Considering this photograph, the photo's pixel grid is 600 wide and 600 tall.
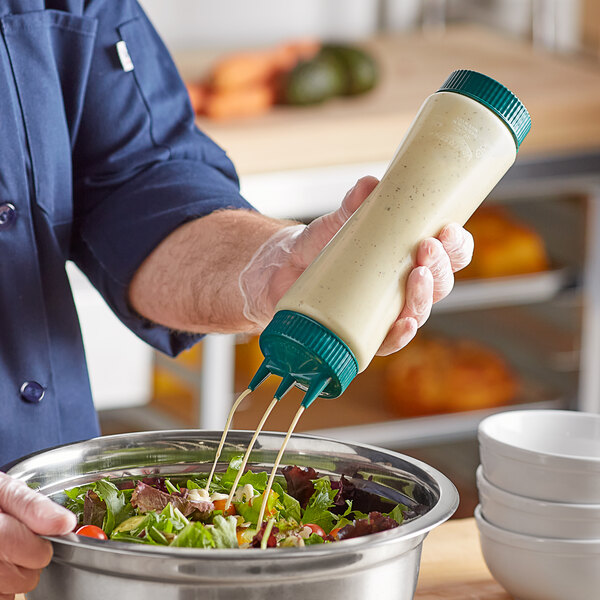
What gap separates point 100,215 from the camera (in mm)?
1378

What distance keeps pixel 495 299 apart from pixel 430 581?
164 centimetres

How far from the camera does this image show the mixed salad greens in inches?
32.5

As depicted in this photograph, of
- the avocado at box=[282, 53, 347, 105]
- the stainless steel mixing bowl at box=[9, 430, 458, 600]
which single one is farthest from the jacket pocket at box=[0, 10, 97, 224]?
the avocado at box=[282, 53, 347, 105]

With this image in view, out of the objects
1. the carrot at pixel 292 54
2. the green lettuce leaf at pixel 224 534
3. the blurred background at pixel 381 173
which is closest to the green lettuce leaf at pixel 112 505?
the green lettuce leaf at pixel 224 534

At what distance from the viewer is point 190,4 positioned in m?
3.08

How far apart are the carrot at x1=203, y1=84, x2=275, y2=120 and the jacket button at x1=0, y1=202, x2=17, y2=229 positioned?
1.25 m

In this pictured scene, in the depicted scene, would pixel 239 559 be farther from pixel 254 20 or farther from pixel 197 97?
pixel 254 20

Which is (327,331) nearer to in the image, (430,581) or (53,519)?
(53,519)

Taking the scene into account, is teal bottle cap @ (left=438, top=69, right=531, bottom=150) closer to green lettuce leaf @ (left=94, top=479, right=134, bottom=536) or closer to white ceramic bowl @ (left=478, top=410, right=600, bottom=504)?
white ceramic bowl @ (left=478, top=410, right=600, bottom=504)

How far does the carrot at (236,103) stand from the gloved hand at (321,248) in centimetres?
129

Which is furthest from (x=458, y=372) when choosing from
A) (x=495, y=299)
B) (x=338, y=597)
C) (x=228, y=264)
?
(x=338, y=597)

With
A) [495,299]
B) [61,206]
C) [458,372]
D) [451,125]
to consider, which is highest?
[451,125]

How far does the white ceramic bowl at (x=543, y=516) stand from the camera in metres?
0.98

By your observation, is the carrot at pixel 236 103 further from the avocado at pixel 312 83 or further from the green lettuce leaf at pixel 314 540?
the green lettuce leaf at pixel 314 540
